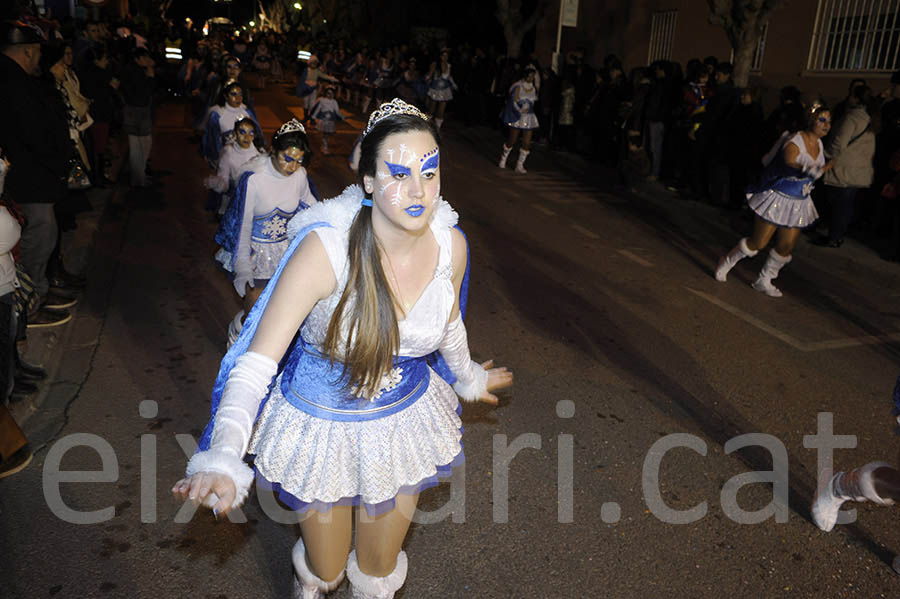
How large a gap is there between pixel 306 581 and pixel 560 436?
2.23 meters

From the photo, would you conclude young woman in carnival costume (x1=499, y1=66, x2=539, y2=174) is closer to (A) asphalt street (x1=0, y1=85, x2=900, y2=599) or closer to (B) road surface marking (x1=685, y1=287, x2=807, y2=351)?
(A) asphalt street (x1=0, y1=85, x2=900, y2=599)

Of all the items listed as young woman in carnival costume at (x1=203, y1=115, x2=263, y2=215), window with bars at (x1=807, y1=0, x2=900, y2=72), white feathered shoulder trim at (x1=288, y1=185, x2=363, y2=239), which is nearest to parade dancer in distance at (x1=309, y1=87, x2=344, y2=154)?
young woman in carnival costume at (x1=203, y1=115, x2=263, y2=215)

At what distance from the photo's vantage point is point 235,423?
1978 mm

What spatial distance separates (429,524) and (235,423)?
179cm

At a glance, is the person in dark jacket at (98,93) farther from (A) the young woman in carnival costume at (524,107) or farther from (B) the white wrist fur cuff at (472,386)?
(B) the white wrist fur cuff at (472,386)

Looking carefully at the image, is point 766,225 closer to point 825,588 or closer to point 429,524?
point 825,588

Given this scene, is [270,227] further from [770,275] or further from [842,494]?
[770,275]

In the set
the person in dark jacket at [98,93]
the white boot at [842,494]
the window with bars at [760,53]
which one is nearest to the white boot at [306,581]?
the white boot at [842,494]

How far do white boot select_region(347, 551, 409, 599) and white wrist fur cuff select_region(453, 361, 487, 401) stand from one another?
26.4 inches

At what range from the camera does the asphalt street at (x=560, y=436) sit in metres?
3.21

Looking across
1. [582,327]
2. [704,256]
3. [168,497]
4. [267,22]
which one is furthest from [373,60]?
[267,22]

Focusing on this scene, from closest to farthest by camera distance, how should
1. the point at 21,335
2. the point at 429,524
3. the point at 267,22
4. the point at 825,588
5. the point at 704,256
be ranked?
the point at 825,588 → the point at 429,524 → the point at 21,335 → the point at 704,256 → the point at 267,22

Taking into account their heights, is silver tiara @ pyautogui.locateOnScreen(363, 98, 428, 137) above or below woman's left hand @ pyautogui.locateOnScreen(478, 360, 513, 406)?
above

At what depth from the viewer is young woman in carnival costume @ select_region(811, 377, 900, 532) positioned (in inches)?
129
